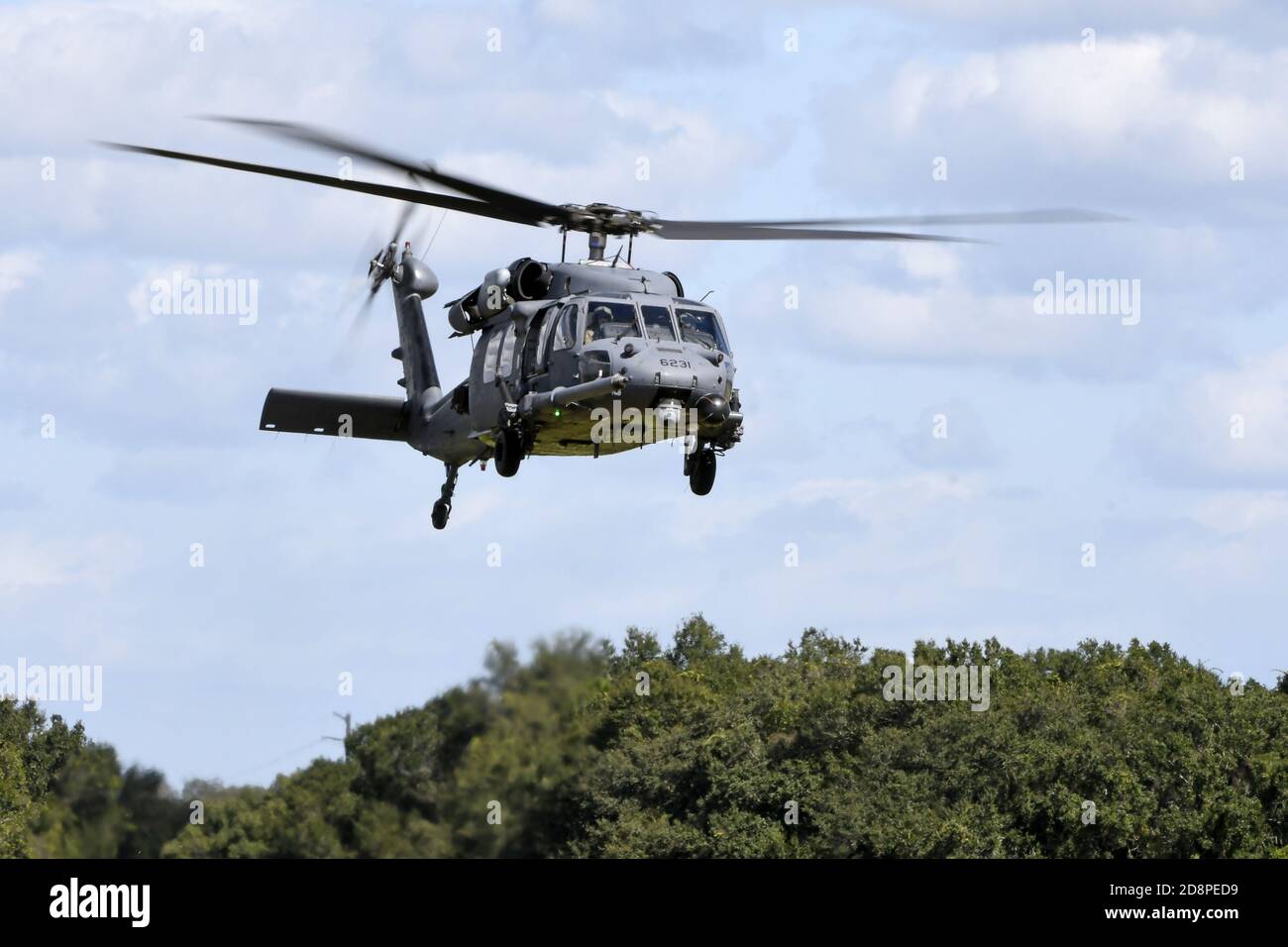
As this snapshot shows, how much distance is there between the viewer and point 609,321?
32.9 m

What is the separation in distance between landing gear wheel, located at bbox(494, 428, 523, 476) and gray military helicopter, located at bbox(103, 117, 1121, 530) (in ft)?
0.05

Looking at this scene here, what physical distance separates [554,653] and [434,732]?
233 centimetres

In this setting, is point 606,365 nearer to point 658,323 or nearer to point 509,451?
point 658,323

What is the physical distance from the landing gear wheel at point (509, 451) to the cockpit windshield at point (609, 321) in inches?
87.2

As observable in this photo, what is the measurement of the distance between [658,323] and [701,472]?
2470 millimetres

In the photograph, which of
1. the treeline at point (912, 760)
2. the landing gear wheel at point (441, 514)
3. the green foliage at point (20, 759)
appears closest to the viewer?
the landing gear wheel at point (441, 514)

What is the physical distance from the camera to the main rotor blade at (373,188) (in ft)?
95.3

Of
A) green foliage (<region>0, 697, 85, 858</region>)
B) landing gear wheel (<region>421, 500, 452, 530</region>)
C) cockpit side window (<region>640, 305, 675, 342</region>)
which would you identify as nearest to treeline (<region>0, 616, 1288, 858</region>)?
green foliage (<region>0, 697, 85, 858</region>)

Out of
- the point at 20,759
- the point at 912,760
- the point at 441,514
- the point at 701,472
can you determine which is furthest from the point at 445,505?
the point at 912,760

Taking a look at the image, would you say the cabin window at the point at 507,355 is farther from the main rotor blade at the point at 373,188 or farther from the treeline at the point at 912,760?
the treeline at the point at 912,760

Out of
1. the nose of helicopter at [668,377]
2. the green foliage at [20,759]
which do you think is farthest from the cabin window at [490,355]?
the green foliage at [20,759]

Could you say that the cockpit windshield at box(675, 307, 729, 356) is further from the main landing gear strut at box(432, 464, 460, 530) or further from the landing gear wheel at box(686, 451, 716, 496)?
the main landing gear strut at box(432, 464, 460, 530)
